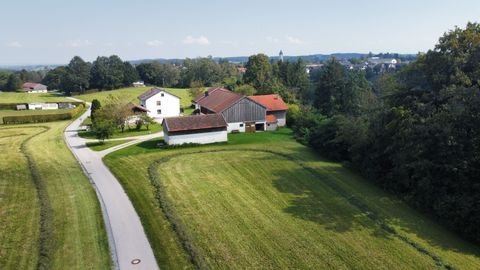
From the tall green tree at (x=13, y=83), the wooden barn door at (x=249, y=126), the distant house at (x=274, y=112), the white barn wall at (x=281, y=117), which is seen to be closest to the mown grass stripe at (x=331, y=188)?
the wooden barn door at (x=249, y=126)

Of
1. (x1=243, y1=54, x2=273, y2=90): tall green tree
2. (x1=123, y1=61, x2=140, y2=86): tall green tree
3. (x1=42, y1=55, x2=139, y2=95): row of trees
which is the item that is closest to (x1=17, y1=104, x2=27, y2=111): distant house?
(x1=42, y1=55, x2=139, y2=95): row of trees

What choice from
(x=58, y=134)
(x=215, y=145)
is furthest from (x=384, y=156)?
(x=58, y=134)

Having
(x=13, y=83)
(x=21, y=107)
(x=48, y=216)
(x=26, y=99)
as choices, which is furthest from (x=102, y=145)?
(x=13, y=83)

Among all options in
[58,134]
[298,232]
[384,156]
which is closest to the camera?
[298,232]

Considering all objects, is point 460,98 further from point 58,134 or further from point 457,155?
point 58,134

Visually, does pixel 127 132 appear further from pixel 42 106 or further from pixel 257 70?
pixel 42 106

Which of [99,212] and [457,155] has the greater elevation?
[457,155]

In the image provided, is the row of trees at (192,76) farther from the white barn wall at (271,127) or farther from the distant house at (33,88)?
the white barn wall at (271,127)
